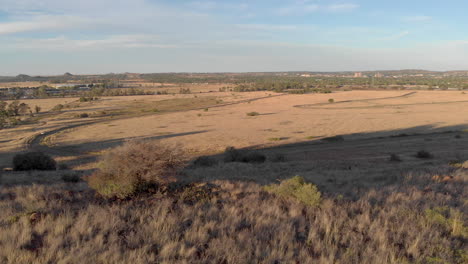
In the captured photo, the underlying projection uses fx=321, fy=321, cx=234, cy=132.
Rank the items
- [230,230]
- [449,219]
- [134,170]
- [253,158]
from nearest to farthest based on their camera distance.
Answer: [230,230] < [449,219] < [134,170] < [253,158]

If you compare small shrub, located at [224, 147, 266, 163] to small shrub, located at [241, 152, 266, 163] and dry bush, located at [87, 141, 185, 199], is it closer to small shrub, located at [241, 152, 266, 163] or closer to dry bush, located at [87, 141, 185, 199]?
small shrub, located at [241, 152, 266, 163]

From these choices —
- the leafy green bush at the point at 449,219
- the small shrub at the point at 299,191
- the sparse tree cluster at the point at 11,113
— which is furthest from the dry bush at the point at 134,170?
the sparse tree cluster at the point at 11,113

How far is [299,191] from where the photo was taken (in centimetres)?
825

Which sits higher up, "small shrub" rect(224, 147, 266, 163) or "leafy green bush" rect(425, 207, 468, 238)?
"leafy green bush" rect(425, 207, 468, 238)

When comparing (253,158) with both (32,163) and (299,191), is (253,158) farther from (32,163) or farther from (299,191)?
(299,191)

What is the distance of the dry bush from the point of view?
8172mm

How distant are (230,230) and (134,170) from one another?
3501 millimetres

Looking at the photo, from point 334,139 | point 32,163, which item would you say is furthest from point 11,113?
point 334,139

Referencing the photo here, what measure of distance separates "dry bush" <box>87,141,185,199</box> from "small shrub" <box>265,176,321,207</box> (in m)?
2.97

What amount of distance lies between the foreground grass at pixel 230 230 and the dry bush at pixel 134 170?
1.39 feet

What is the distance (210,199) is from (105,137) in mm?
36387

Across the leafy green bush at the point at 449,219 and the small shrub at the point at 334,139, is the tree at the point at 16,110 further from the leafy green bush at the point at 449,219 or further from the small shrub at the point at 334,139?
the leafy green bush at the point at 449,219

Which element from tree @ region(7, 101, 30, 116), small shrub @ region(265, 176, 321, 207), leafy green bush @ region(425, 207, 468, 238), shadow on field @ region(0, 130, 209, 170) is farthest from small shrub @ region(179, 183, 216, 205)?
tree @ region(7, 101, 30, 116)

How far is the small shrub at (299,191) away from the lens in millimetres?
7801
